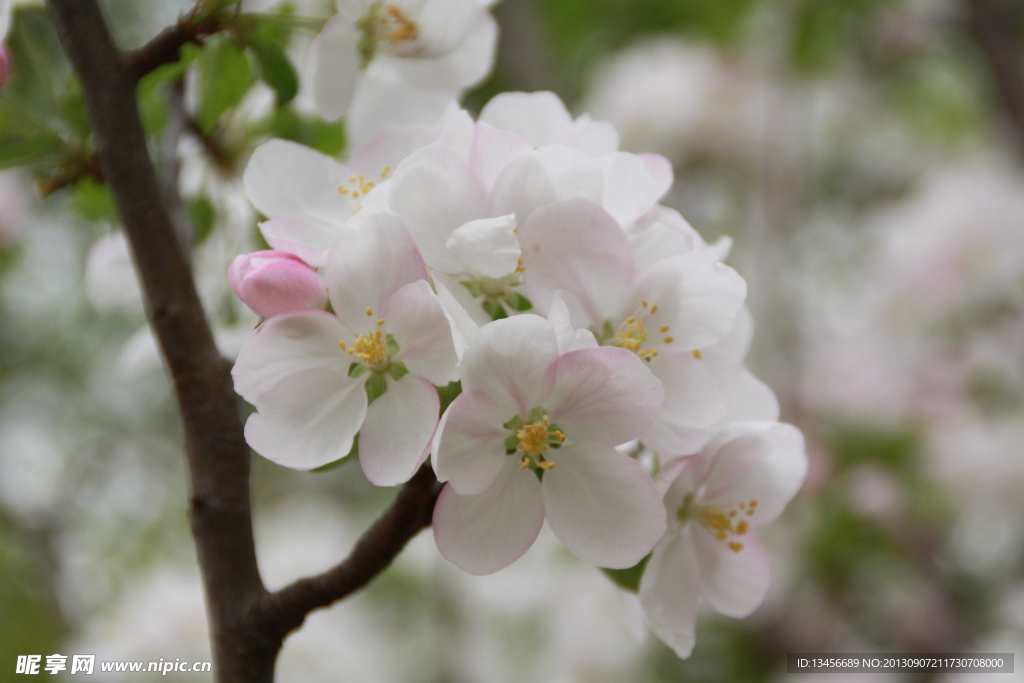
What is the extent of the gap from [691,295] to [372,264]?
19 centimetres

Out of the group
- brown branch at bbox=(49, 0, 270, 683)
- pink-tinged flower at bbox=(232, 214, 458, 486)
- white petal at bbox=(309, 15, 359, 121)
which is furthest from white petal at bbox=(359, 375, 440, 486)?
white petal at bbox=(309, 15, 359, 121)

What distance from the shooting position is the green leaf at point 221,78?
2.23 feet

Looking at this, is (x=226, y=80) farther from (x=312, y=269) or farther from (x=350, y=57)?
(x=312, y=269)

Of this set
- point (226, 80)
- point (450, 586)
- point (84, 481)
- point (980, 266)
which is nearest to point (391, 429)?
point (226, 80)

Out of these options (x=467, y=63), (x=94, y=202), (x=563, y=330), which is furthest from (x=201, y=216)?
(x=563, y=330)

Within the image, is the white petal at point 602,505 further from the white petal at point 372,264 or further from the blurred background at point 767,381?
the blurred background at point 767,381

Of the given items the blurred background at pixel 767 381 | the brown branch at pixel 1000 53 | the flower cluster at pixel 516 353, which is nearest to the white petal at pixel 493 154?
the flower cluster at pixel 516 353

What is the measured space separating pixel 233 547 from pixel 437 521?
154mm

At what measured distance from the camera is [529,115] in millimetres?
577

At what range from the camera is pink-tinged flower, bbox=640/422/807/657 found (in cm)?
53

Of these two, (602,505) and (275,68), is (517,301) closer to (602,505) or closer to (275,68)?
(602,505)

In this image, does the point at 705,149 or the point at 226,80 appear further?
the point at 705,149

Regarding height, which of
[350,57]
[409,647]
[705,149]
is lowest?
[409,647]

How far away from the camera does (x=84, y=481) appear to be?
2.57 meters
